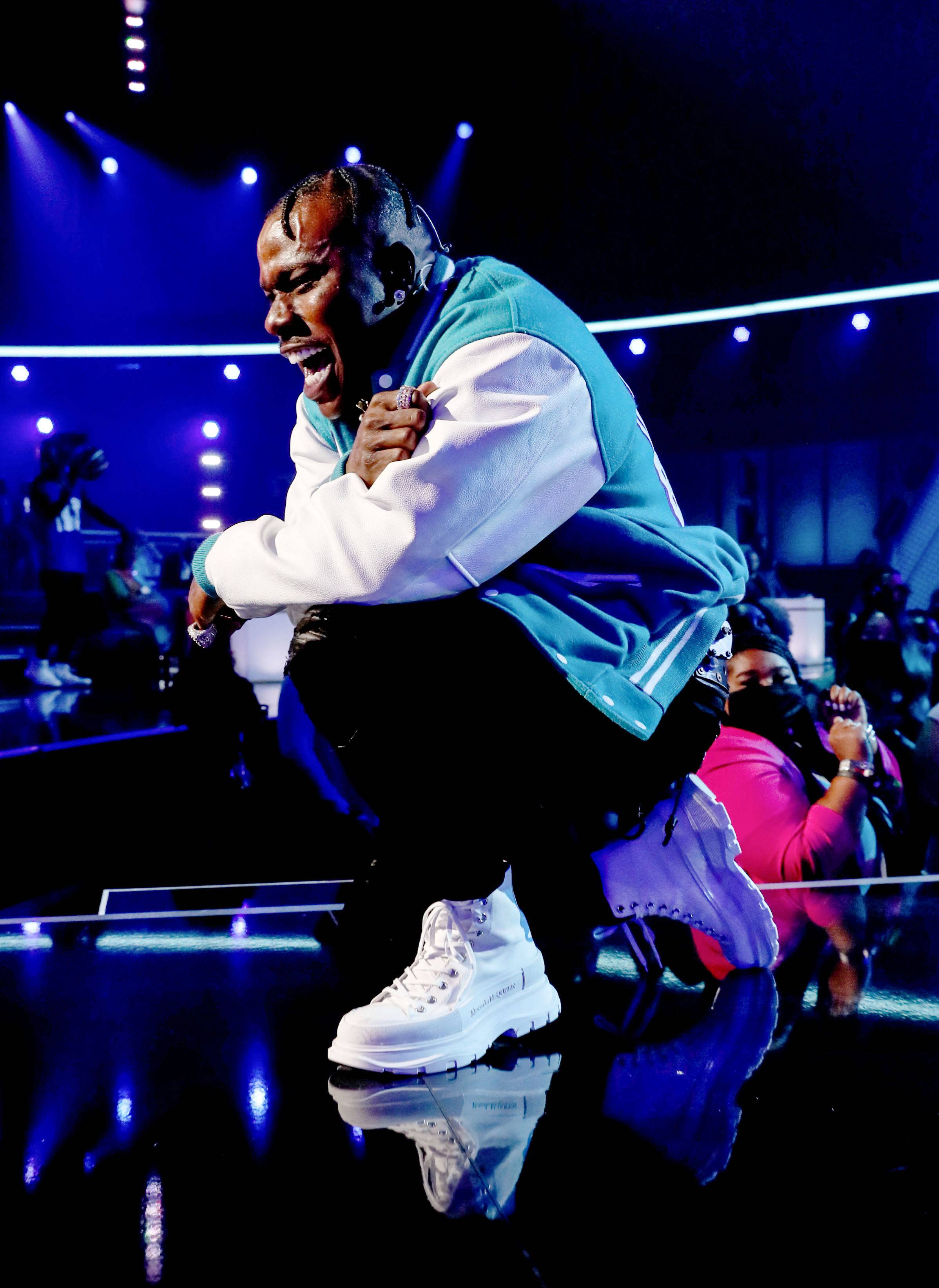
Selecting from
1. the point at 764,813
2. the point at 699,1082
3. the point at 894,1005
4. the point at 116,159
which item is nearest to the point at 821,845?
the point at 764,813

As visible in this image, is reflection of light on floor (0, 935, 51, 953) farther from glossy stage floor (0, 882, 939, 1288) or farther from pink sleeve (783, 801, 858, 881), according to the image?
pink sleeve (783, 801, 858, 881)

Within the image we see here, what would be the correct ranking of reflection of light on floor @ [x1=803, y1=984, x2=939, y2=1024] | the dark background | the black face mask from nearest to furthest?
Answer: reflection of light on floor @ [x1=803, y1=984, x2=939, y2=1024]
the black face mask
the dark background

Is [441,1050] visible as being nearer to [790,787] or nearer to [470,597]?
[470,597]

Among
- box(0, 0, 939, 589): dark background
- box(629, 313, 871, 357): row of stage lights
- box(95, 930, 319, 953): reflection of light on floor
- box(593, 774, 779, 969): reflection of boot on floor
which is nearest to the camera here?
box(593, 774, 779, 969): reflection of boot on floor

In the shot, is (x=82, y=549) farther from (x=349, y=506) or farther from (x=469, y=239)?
(x=349, y=506)

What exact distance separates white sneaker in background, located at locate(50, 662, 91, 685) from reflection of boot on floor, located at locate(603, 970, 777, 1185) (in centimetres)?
470

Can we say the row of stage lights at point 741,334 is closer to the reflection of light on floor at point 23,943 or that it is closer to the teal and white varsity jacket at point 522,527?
the teal and white varsity jacket at point 522,527

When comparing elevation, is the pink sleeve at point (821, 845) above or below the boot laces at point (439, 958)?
below

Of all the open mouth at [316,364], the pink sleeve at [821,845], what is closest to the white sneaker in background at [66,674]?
the pink sleeve at [821,845]

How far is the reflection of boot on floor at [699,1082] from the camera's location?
752 mm

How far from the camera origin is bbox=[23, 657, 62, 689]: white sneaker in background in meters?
5.18

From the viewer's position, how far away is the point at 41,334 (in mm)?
5902

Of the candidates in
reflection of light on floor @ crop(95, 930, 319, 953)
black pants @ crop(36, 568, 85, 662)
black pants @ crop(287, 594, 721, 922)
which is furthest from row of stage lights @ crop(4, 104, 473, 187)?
black pants @ crop(287, 594, 721, 922)

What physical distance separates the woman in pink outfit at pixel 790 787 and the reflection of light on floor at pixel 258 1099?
2.12 ft
